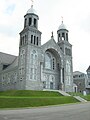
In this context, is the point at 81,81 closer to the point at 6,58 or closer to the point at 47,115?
the point at 6,58

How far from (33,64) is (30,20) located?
15.1m

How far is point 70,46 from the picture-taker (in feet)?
232

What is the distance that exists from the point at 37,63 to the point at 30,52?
4083 mm

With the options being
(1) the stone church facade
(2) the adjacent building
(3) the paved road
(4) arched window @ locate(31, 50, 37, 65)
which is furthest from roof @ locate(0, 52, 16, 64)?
(3) the paved road

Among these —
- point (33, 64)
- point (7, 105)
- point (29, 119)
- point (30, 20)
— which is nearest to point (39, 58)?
point (33, 64)

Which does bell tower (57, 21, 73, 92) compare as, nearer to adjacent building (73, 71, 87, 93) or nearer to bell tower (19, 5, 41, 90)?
bell tower (19, 5, 41, 90)

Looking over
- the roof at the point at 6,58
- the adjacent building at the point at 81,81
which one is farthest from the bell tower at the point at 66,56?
the adjacent building at the point at 81,81

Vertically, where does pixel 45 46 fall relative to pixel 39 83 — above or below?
above

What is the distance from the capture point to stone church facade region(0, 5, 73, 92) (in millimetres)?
53309

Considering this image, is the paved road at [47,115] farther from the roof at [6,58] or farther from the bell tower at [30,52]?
the roof at [6,58]

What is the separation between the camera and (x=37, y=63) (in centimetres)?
5534

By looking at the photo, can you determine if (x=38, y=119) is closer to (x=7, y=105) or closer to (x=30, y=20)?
(x=7, y=105)

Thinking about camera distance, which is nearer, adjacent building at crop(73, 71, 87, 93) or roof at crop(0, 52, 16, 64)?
roof at crop(0, 52, 16, 64)

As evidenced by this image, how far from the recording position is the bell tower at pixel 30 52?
52031 mm
